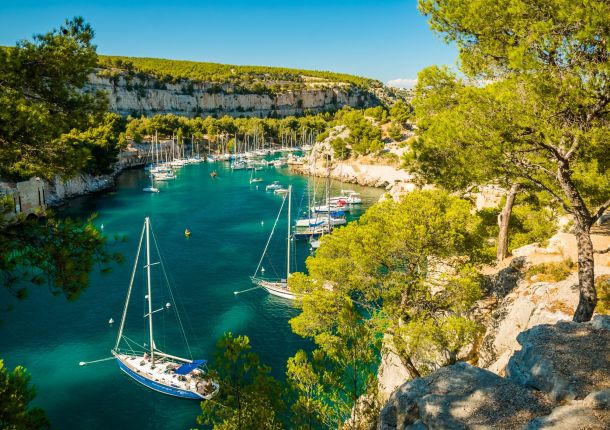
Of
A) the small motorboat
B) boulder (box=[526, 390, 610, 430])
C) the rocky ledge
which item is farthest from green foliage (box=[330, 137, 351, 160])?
boulder (box=[526, 390, 610, 430])

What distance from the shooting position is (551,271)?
40.1 feet

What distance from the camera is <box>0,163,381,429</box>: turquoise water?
689 inches

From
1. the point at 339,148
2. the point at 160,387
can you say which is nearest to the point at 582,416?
the point at 160,387

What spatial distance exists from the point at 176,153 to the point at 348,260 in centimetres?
8334

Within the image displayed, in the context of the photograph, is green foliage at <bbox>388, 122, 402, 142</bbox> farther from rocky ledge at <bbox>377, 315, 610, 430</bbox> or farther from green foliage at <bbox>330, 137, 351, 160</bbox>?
rocky ledge at <bbox>377, 315, 610, 430</bbox>

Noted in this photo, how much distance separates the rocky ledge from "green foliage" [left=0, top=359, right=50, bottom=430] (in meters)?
5.58

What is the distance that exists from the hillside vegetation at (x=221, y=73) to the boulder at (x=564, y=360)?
394ft

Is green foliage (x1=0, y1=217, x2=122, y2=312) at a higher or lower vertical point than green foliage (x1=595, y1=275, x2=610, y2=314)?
higher

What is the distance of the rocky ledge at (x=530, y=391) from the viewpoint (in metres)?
5.72

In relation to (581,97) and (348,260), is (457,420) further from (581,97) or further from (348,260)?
(348,260)

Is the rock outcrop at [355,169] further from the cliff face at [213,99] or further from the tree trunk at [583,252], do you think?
the cliff face at [213,99]

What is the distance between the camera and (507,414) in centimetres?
633

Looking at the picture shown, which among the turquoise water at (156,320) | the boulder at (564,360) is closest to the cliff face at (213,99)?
Result: the turquoise water at (156,320)

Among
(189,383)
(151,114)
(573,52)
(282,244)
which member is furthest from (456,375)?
(151,114)
